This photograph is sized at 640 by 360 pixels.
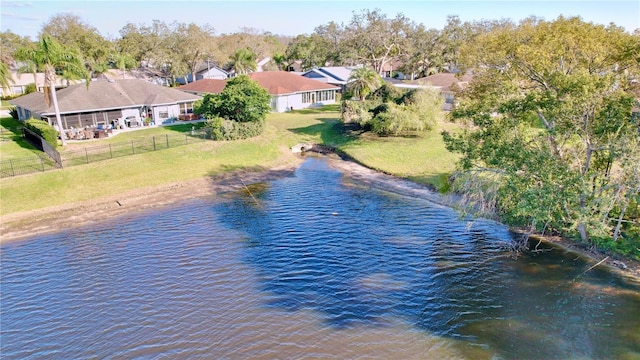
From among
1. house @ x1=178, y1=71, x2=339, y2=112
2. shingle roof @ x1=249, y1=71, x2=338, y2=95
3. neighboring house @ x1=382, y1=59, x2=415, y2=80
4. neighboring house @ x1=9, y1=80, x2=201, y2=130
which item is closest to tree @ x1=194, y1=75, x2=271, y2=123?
neighboring house @ x1=9, y1=80, x2=201, y2=130

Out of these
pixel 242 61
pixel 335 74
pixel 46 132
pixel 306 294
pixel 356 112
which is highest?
pixel 242 61

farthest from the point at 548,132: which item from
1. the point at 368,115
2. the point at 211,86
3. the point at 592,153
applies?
the point at 211,86

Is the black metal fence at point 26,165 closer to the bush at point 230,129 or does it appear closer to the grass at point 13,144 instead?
the grass at point 13,144

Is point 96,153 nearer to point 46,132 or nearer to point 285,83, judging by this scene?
point 46,132

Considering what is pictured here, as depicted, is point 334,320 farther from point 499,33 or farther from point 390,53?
point 390,53

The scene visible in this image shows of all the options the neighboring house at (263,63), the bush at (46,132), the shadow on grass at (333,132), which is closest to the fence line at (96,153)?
the bush at (46,132)

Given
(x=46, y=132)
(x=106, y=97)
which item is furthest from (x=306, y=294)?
(x=106, y=97)

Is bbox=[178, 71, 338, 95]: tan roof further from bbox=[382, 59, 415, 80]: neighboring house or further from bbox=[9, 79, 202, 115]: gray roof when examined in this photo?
bbox=[382, 59, 415, 80]: neighboring house
